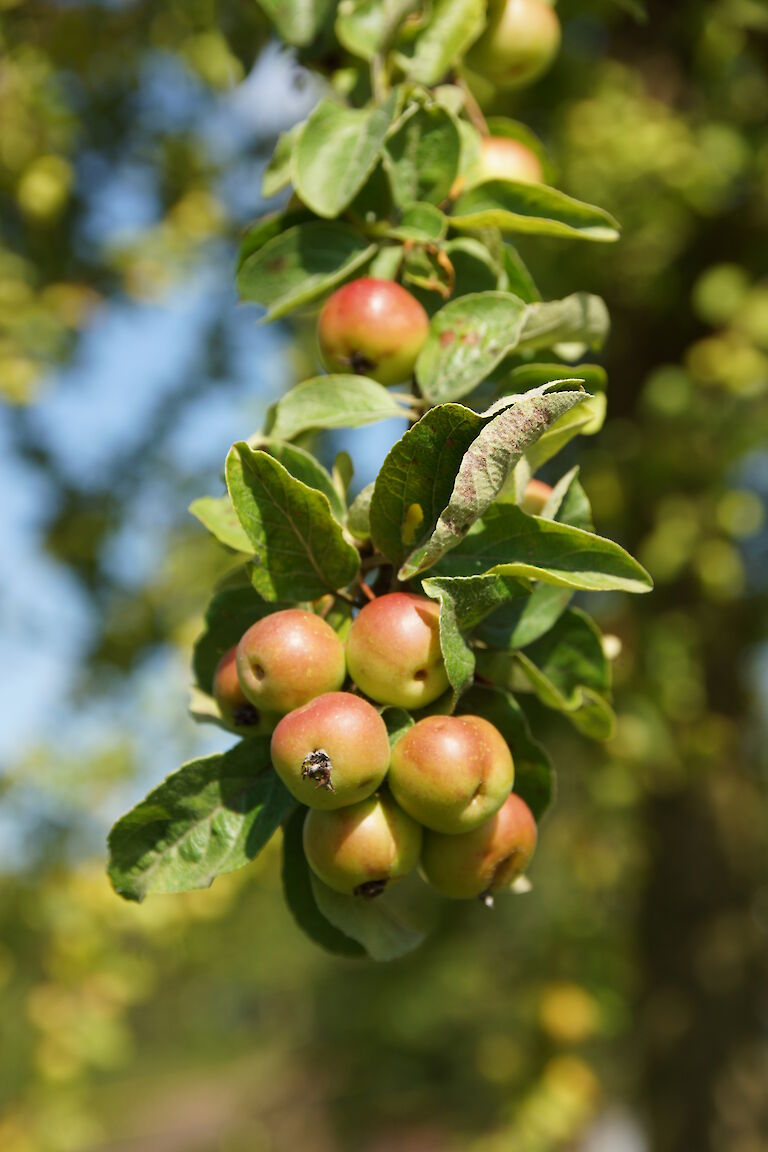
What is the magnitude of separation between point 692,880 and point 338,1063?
8351 millimetres

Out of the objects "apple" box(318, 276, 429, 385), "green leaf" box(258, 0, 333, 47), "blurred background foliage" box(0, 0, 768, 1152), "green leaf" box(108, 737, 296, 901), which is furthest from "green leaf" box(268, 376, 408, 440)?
"blurred background foliage" box(0, 0, 768, 1152)

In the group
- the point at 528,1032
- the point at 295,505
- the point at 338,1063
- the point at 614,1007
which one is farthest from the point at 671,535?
the point at 338,1063

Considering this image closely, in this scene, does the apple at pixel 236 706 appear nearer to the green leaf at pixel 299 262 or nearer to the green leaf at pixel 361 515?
the green leaf at pixel 361 515

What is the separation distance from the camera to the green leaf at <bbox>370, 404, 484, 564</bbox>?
59 cm

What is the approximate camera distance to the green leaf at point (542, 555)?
601 mm

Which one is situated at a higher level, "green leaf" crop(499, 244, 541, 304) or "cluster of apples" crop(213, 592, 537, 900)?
"green leaf" crop(499, 244, 541, 304)

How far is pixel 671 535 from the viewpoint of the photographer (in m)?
2.41

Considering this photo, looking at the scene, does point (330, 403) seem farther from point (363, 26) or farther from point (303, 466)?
point (363, 26)

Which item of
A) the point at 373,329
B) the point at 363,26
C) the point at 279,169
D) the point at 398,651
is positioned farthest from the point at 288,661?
the point at 363,26

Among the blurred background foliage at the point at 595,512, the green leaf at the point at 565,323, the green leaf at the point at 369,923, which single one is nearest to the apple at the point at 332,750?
the green leaf at the point at 369,923

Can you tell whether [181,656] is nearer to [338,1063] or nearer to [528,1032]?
[528,1032]

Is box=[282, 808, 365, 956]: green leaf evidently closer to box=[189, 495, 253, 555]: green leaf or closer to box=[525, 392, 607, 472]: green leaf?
box=[189, 495, 253, 555]: green leaf

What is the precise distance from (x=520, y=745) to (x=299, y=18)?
0.68 meters

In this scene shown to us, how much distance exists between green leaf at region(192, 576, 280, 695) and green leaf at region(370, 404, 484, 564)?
132 mm
